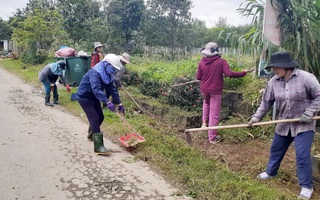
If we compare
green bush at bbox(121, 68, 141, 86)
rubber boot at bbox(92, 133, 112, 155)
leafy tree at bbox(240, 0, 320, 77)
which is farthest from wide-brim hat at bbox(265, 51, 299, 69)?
green bush at bbox(121, 68, 141, 86)

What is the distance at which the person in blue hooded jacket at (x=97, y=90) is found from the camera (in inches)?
177

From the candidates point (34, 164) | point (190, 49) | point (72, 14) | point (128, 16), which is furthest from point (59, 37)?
point (34, 164)

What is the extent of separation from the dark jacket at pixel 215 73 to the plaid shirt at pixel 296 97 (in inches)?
59.3

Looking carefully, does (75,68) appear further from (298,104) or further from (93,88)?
(298,104)

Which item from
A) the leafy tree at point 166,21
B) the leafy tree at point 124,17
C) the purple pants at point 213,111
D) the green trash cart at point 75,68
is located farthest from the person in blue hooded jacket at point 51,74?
the leafy tree at point 166,21

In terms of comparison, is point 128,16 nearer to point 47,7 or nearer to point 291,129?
point 47,7

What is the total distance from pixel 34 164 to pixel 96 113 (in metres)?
1.19

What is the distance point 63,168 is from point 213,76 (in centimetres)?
283

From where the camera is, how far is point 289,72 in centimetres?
346

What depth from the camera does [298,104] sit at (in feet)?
11.3

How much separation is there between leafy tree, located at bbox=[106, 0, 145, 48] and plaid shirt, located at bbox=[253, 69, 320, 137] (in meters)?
19.7

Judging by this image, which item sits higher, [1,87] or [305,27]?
[305,27]

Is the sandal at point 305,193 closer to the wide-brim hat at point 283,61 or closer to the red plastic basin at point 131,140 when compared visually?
the wide-brim hat at point 283,61

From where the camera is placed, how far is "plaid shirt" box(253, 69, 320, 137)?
131 inches
